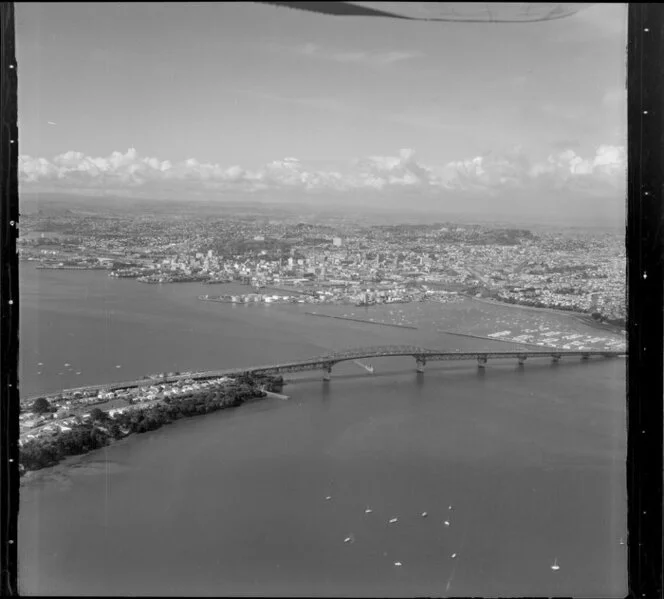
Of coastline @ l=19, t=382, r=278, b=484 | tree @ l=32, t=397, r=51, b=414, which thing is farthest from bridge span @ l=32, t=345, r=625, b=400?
tree @ l=32, t=397, r=51, b=414

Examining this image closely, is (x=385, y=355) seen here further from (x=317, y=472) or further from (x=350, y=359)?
(x=317, y=472)

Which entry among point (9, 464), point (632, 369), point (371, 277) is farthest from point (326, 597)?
point (371, 277)

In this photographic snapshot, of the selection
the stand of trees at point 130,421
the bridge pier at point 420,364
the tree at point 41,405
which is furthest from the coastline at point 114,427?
the bridge pier at point 420,364

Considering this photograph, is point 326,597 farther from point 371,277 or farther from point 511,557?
point 371,277

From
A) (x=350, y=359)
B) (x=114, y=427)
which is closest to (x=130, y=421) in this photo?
(x=114, y=427)

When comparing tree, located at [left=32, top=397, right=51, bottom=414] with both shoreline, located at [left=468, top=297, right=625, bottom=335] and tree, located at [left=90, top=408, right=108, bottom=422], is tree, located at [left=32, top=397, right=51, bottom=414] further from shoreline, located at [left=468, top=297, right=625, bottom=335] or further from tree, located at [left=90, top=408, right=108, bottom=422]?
shoreline, located at [left=468, top=297, right=625, bottom=335]

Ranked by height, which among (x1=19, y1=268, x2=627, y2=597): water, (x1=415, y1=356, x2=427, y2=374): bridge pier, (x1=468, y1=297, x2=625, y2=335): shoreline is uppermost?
(x1=468, y1=297, x2=625, y2=335): shoreline

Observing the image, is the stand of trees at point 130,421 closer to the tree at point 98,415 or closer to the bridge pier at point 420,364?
the tree at point 98,415
